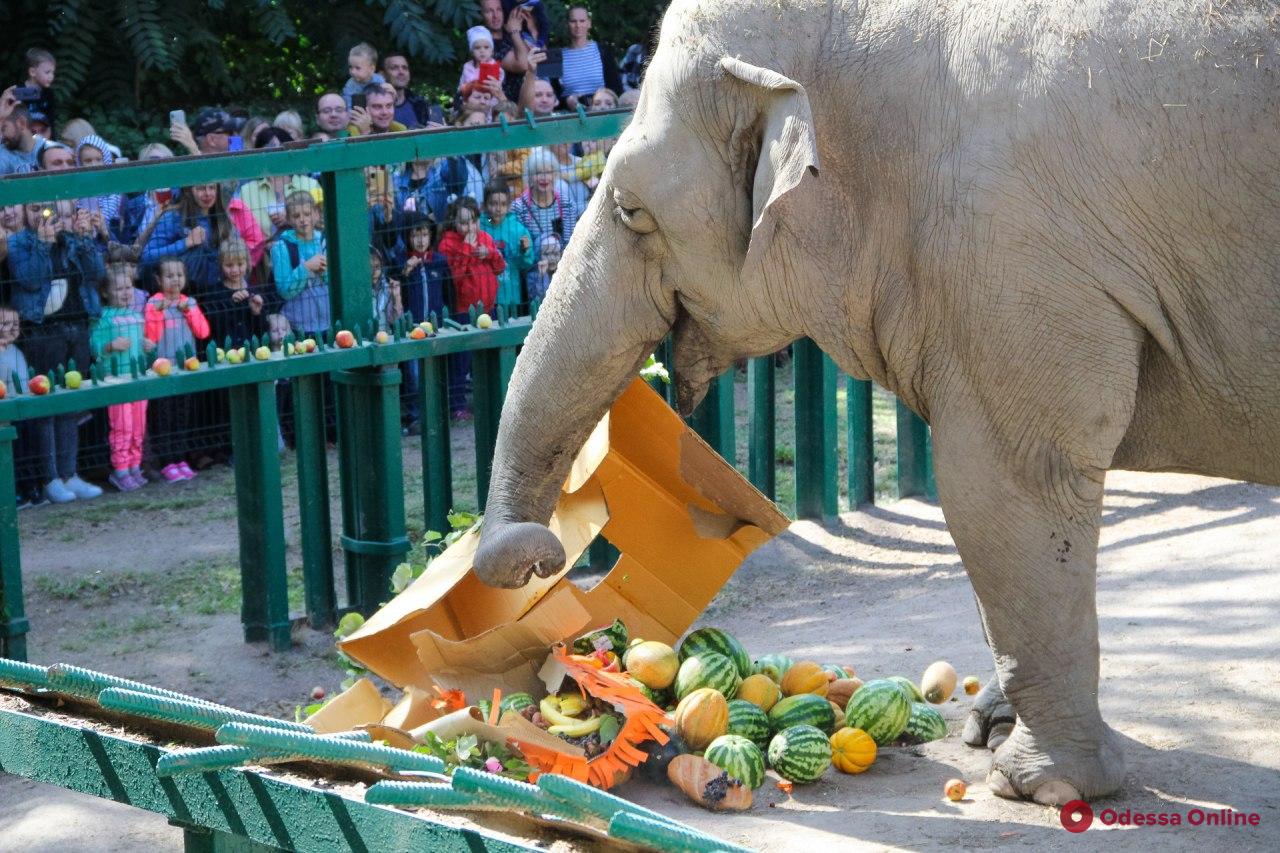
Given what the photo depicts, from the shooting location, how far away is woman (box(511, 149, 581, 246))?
340 inches

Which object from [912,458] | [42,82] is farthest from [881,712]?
[42,82]

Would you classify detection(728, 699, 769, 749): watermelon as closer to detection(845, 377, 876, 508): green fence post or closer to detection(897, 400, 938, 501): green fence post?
detection(845, 377, 876, 508): green fence post

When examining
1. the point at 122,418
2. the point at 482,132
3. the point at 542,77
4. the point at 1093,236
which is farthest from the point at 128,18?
the point at 1093,236

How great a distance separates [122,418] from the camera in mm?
9469

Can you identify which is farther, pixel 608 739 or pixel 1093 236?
pixel 608 739

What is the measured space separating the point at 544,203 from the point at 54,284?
2.42 metres

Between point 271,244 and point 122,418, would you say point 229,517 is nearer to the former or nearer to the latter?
point 122,418

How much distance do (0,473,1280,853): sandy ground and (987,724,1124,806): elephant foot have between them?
0.06 meters

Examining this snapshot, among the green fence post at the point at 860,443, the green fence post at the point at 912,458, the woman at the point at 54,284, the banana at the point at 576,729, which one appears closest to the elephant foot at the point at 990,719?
the banana at the point at 576,729

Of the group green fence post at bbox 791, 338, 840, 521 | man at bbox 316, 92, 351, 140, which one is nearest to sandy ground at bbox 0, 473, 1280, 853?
green fence post at bbox 791, 338, 840, 521

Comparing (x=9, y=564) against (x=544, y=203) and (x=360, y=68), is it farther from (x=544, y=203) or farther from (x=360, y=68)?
(x=360, y=68)

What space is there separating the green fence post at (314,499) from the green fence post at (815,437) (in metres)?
2.56

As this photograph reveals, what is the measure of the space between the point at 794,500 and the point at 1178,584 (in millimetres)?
2983

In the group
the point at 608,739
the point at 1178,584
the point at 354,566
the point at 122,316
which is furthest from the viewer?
the point at 122,316
